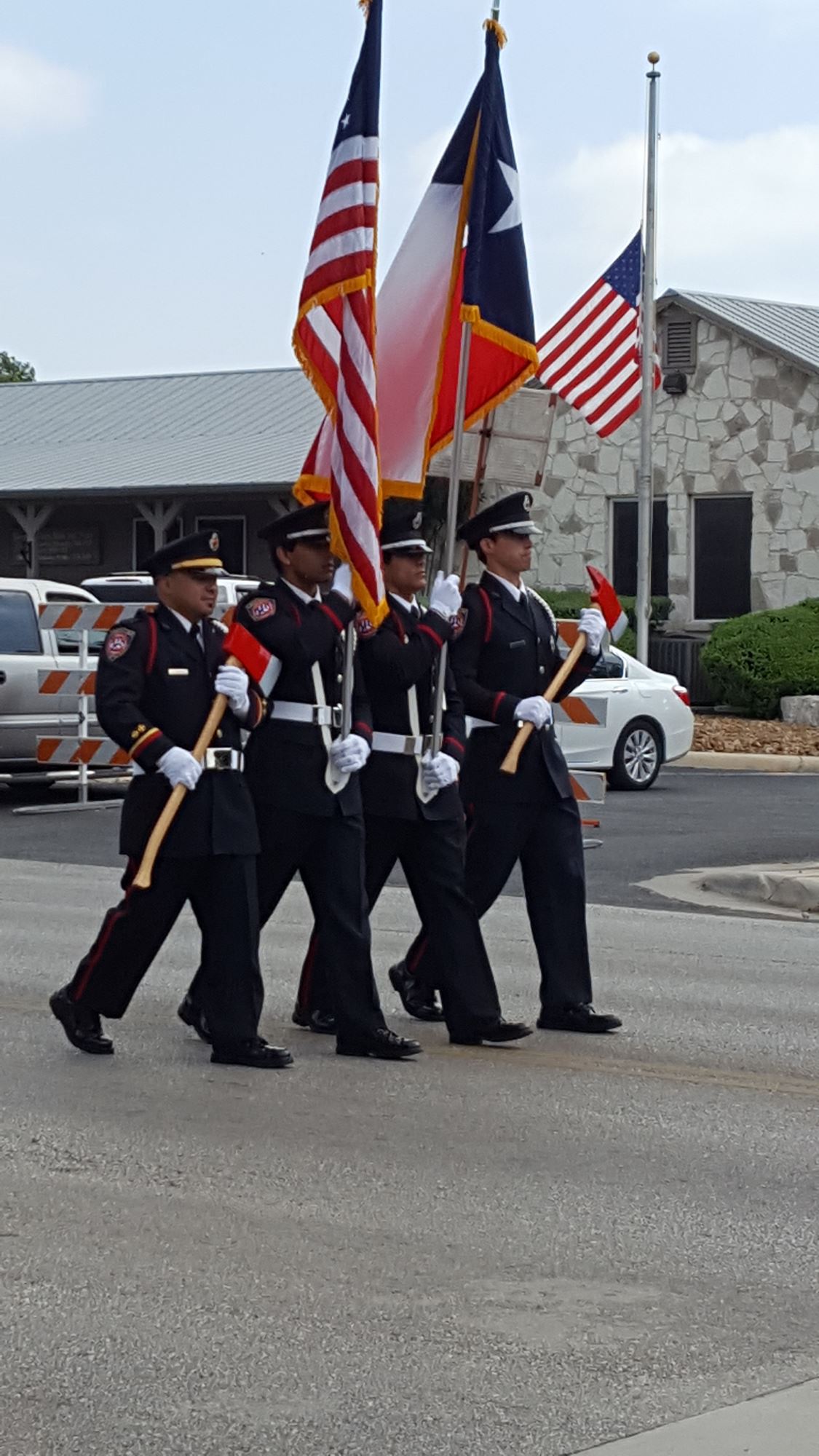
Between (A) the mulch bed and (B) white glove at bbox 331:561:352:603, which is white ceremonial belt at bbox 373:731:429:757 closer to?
(B) white glove at bbox 331:561:352:603

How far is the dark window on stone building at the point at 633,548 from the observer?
30.4 metres

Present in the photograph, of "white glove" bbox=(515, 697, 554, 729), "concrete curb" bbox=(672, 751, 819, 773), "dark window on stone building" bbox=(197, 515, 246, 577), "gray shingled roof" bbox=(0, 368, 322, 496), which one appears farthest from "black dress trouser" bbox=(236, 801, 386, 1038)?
"dark window on stone building" bbox=(197, 515, 246, 577)

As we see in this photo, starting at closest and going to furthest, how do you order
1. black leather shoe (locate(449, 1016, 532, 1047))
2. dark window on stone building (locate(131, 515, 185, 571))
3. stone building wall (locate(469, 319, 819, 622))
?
black leather shoe (locate(449, 1016, 532, 1047))
stone building wall (locate(469, 319, 819, 622))
dark window on stone building (locate(131, 515, 185, 571))

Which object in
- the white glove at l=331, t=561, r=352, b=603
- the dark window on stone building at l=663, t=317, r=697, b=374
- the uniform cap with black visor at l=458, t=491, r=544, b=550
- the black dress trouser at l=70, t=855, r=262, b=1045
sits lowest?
the black dress trouser at l=70, t=855, r=262, b=1045

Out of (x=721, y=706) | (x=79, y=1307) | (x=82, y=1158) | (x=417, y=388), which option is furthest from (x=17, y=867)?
(x=721, y=706)

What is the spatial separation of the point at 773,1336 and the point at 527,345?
17.0 feet

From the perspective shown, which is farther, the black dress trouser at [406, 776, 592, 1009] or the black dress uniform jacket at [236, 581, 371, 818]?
the black dress trouser at [406, 776, 592, 1009]

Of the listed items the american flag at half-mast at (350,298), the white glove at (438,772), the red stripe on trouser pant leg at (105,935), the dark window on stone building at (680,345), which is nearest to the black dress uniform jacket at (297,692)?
the white glove at (438,772)

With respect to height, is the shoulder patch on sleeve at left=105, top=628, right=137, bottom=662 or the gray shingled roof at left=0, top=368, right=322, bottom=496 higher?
the gray shingled roof at left=0, top=368, right=322, bottom=496

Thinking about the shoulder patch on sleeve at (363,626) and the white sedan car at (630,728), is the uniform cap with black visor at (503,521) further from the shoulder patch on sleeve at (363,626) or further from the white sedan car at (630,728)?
the white sedan car at (630,728)

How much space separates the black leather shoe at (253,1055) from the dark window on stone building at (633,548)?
22.9 meters

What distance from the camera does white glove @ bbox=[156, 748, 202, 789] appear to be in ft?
25.5

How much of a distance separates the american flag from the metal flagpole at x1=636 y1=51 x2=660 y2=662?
1.02m

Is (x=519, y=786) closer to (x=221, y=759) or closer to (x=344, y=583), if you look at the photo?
(x=344, y=583)
